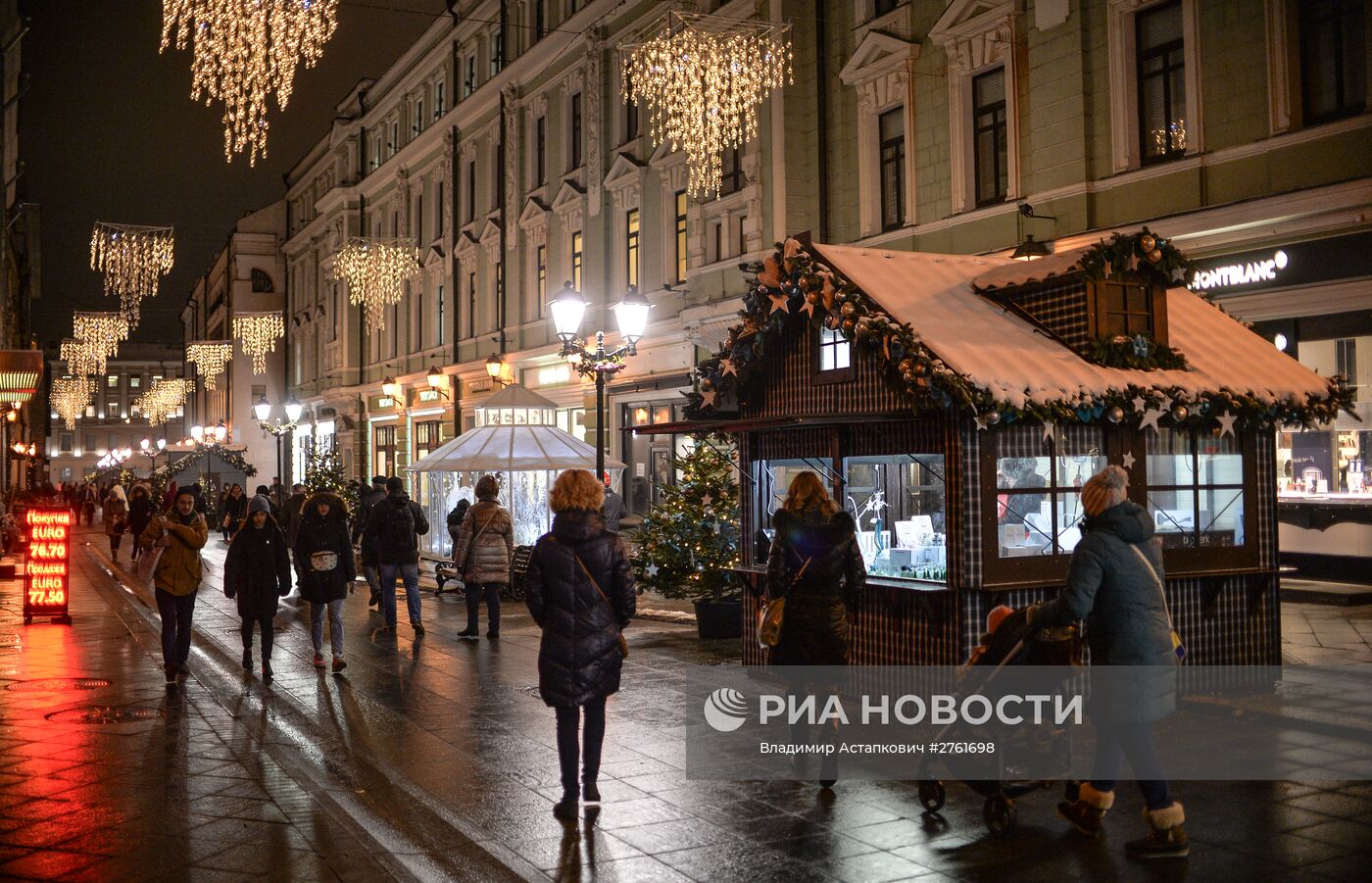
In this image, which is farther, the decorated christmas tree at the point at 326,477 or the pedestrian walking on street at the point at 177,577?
the decorated christmas tree at the point at 326,477

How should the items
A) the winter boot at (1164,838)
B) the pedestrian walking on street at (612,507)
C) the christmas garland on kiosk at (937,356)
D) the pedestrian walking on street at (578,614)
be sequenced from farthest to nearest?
the pedestrian walking on street at (612,507) → the christmas garland on kiosk at (937,356) → the pedestrian walking on street at (578,614) → the winter boot at (1164,838)

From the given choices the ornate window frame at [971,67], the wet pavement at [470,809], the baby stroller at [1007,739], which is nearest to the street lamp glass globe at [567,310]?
the ornate window frame at [971,67]

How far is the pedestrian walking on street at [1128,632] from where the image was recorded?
234 inches

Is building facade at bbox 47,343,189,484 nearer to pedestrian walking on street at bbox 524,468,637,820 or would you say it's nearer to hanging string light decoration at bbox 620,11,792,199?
hanging string light decoration at bbox 620,11,792,199

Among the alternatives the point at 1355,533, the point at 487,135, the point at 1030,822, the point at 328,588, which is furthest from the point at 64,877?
the point at 487,135

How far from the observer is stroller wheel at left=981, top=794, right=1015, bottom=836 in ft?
20.8

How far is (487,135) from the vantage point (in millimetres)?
35188

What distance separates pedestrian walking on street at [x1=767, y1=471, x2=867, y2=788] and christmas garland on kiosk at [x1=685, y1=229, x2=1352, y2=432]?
66.4 inches

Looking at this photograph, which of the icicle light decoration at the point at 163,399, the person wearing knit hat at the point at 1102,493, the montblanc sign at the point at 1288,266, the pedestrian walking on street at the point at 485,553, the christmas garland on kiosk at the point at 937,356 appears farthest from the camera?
the icicle light decoration at the point at 163,399

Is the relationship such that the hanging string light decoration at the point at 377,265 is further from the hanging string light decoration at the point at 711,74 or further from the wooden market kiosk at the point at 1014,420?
the wooden market kiosk at the point at 1014,420

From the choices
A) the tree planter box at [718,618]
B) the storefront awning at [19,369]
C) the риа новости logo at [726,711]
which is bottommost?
the риа новости logo at [726,711]

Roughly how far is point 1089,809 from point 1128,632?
0.97m

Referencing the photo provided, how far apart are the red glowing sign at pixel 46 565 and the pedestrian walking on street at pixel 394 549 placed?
183 inches

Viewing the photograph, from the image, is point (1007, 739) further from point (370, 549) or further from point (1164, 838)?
point (370, 549)
